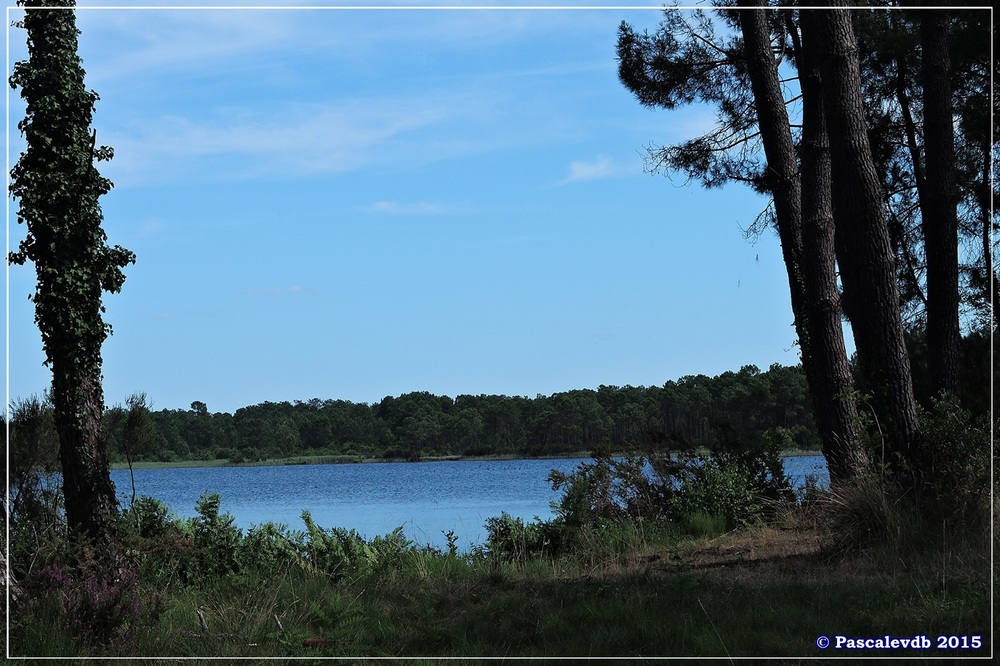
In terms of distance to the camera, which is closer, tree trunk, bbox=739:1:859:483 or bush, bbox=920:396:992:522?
bush, bbox=920:396:992:522

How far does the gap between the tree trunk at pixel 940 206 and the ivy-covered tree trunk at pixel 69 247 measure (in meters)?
9.48

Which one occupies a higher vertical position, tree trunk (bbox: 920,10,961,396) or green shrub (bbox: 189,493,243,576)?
tree trunk (bbox: 920,10,961,396)

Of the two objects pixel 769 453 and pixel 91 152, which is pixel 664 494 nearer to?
pixel 769 453

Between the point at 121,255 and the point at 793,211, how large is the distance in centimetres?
792

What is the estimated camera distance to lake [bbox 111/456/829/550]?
50.0ft

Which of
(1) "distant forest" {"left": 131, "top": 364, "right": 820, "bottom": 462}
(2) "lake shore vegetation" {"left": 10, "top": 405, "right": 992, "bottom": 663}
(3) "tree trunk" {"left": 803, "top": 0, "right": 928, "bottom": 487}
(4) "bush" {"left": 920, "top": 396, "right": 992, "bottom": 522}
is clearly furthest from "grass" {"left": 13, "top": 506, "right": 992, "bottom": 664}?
(1) "distant forest" {"left": 131, "top": 364, "right": 820, "bottom": 462}

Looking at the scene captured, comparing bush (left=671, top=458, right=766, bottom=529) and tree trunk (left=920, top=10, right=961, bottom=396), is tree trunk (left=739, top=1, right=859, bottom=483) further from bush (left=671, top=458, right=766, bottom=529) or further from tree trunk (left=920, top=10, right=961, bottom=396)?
tree trunk (left=920, top=10, right=961, bottom=396)

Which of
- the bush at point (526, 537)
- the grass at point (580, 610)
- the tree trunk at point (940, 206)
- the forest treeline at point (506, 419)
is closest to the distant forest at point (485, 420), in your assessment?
the forest treeline at point (506, 419)

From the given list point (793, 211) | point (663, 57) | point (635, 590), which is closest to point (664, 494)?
point (793, 211)

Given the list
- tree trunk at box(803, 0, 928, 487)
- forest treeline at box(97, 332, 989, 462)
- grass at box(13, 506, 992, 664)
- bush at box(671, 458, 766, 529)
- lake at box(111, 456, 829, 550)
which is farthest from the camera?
forest treeline at box(97, 332, 989, 462)

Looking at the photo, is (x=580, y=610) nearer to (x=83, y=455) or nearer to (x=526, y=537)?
(x=526, y=537)

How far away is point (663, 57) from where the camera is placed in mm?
13984

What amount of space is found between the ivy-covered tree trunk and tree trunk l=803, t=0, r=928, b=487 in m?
6.83

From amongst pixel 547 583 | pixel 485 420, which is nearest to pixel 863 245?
pixel 547 583
